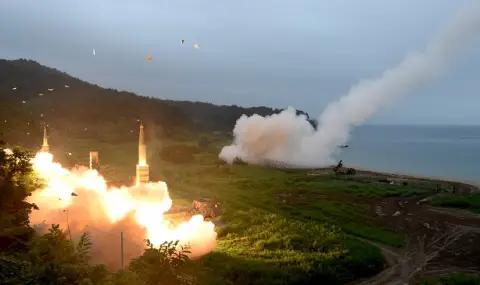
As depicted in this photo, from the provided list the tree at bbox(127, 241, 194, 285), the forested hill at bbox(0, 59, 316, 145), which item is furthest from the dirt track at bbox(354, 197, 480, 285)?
the forested hill at bbox(0, 59, 316, 145)

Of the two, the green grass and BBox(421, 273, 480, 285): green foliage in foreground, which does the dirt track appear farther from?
the green grass

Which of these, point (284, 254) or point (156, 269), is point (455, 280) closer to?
point (284, 254)

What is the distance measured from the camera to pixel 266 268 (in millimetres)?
24234

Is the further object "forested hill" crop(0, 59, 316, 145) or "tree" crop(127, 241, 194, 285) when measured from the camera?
"forested hill" crop(0, 59, 316, 145)

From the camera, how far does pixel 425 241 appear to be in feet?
113

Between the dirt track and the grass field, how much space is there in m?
1.19

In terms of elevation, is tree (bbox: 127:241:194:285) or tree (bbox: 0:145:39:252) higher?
tree (bbox: 0:145:39:252)

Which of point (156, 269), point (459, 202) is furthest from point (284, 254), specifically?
point (459, 202)

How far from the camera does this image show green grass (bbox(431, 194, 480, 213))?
46275 mm

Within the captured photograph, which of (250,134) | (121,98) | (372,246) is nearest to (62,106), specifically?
(121,98)

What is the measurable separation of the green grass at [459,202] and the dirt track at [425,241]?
5.87ft

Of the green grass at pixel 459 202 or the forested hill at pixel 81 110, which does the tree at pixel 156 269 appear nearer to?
the green grass at pixel 459 202

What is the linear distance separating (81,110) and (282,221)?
8602 centimetres

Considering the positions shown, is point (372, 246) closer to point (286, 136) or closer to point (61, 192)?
point (61, 192)
